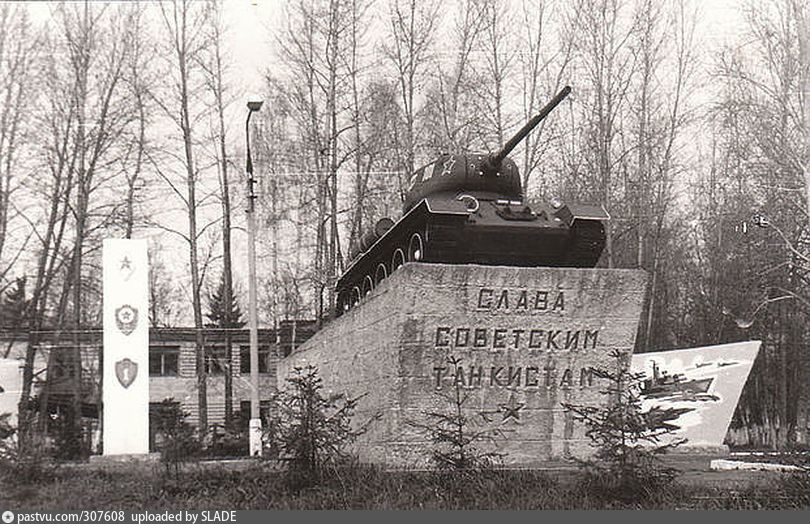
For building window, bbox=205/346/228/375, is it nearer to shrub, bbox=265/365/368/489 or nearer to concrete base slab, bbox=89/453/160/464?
concrete base slab, bbox=89/453/160/464

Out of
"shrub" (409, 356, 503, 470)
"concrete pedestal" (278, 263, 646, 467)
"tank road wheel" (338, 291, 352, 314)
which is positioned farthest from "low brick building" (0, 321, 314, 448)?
"shrub" (409, 356, 503, 470)

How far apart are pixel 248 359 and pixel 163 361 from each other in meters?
2.74

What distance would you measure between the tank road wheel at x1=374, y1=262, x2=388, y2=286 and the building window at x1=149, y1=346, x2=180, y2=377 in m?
19.0

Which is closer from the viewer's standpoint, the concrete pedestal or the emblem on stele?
the concrete pedestal

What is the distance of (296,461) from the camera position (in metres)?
8.74

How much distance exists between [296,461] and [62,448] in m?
11.3

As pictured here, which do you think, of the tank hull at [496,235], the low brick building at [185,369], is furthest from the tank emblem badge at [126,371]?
the low brick building at [185,369]

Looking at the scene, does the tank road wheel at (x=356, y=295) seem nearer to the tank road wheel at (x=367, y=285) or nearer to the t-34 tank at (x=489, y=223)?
the tank road wheel at (x=367, y=285)

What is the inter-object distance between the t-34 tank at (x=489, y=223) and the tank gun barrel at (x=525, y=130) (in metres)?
0.01

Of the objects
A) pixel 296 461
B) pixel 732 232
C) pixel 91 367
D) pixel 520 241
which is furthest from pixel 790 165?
pixel 91 367

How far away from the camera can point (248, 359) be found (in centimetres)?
3391

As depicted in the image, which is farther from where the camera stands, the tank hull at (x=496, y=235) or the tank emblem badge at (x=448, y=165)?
the tank emblem badge at (x=448, y=165)

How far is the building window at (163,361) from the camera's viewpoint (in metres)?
33.0

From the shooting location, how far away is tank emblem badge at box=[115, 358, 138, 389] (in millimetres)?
13211
